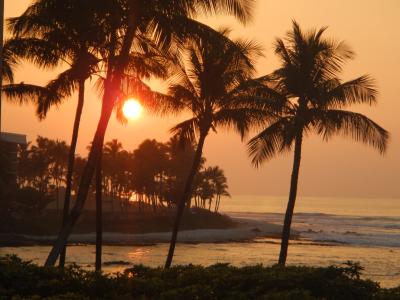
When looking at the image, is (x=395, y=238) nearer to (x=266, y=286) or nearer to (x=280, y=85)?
(x=280, y=85)

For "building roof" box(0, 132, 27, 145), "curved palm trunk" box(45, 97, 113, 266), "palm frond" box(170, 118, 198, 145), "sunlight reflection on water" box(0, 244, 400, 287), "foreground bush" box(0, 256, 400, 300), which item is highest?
"building roof" box(0, 132, 27, 145)

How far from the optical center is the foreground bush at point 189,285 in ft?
35.1

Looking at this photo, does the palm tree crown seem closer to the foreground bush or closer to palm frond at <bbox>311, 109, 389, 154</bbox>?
palm frond at <bbox>311, 109, 389, 154</bbox>

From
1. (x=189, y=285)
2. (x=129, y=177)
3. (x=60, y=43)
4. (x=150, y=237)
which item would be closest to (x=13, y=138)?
(x=150, y=237)

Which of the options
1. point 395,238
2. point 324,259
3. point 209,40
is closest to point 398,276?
point 324,259

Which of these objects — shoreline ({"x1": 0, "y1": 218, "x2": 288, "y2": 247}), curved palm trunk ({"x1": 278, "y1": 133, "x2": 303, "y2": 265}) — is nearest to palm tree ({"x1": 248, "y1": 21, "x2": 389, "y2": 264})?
curved palm trunk ({"x1": 278, "y1": 133, "x2": 303, "y2": 265})

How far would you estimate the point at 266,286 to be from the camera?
11070mm

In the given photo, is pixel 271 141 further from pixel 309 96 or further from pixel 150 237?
pixel 150 237

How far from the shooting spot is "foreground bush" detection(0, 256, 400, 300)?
421 inches

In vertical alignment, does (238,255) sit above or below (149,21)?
below

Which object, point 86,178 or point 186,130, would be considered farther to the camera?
point 186,130

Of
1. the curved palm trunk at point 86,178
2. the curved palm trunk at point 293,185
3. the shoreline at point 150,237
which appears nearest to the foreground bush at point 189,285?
the curved palm trunk at point 86,178

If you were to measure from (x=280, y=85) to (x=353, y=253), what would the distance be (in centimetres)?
3622

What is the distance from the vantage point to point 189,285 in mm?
11320
